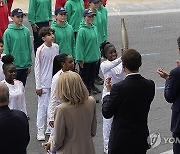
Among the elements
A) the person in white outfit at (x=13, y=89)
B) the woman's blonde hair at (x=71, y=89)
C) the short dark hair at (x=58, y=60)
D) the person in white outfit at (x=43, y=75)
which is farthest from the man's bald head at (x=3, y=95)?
the person in white outfit at (x=43, y=75)

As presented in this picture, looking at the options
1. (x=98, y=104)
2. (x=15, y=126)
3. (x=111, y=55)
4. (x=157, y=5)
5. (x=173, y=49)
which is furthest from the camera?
(x=157, y=5)

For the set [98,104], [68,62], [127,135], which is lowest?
[98,104]

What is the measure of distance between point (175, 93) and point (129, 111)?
2.67 feet

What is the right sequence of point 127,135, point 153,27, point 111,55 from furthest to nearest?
point 153,27, point 111,55, point 127,135

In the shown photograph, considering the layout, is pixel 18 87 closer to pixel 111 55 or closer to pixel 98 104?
pixel 111 55

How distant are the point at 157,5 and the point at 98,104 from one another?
11.8m

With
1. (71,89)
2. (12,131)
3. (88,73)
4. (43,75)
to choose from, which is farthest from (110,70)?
(12,131)

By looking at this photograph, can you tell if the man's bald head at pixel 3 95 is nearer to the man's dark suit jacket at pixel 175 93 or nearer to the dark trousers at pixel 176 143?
the man's dark suit jacket at pixel 175 93

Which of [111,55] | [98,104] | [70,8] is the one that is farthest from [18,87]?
[70,8]

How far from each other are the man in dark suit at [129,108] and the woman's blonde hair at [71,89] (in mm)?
535

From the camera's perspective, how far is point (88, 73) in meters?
11.9

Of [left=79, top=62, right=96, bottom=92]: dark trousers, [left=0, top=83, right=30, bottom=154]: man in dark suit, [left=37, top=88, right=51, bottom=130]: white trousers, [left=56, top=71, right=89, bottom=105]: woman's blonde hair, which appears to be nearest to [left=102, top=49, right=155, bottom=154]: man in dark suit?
[left=56, top=71, right=89, bottom=105]: woman's blonde hair

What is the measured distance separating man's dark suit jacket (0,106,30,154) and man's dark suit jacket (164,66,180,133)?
2.02m

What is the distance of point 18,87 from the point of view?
28.3 ft
